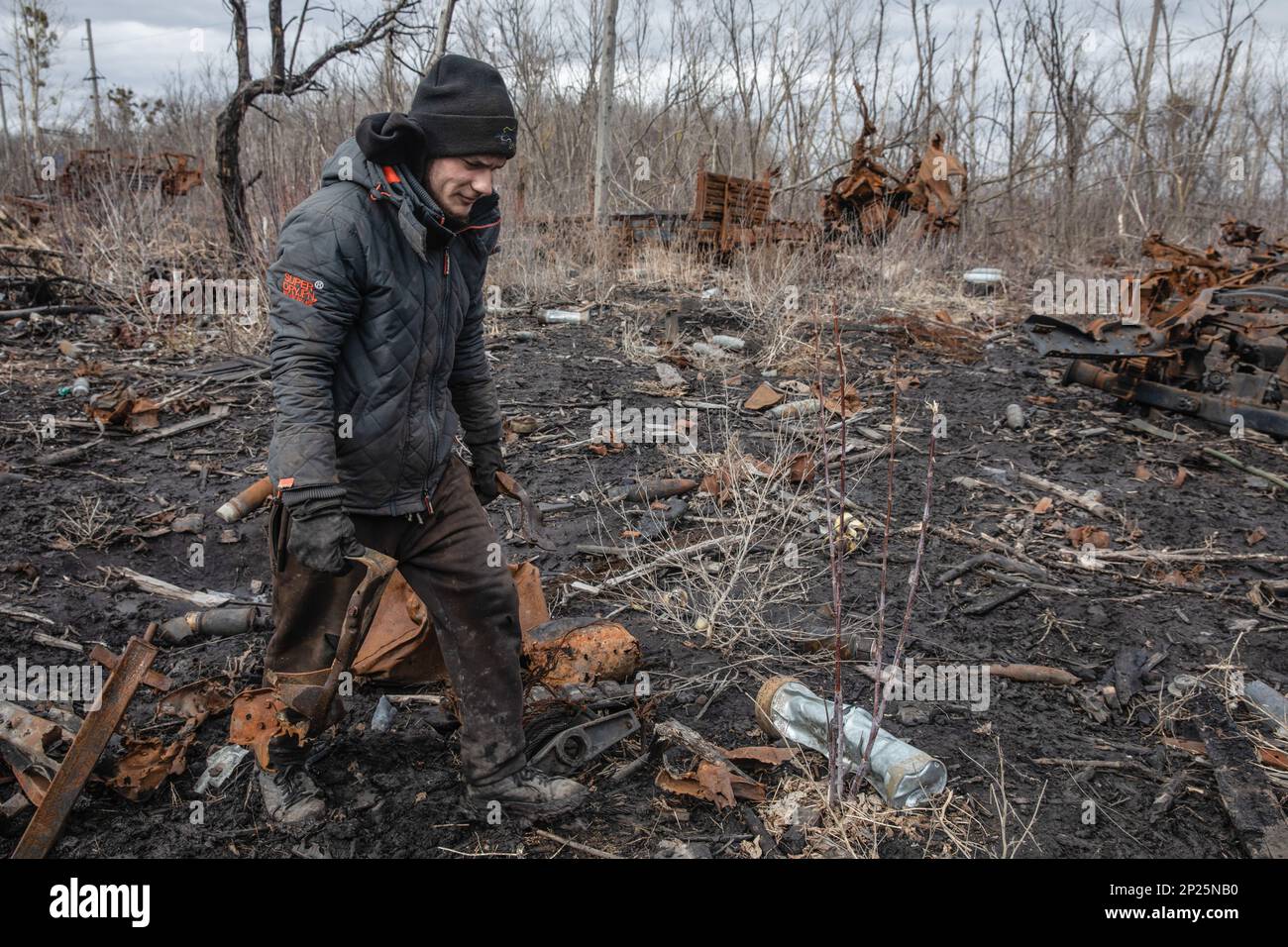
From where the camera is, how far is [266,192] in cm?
832

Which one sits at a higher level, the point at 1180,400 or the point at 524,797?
the point at 1180,400

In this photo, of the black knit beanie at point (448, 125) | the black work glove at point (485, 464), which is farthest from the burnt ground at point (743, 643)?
the black knit beanie at point (448, 125)

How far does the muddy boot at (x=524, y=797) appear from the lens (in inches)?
105

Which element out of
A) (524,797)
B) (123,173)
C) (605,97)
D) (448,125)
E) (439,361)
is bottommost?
(524,797)

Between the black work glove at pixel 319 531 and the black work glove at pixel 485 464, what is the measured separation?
32.7 inches

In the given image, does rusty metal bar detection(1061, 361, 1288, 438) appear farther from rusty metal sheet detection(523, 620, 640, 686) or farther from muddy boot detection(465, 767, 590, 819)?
muddy boot detection(465, 767, 590, 819)

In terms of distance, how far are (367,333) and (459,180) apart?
49 centimetres

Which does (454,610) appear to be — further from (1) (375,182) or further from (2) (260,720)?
(1) (375,182)

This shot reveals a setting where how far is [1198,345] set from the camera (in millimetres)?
6840

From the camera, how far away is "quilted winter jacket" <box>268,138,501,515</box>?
2199 millimetres

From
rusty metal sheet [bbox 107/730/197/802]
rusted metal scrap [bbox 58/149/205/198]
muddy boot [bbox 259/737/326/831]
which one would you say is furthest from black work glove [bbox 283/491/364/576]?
rusted metal scrap [bbox 58/149/205/198]

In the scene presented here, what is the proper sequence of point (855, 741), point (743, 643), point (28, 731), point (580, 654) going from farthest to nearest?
point (743, 643)
point (580, 654)
point (855, 741)
point (28, 731)

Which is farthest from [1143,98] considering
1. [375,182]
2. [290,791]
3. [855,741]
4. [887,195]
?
[290,791]
